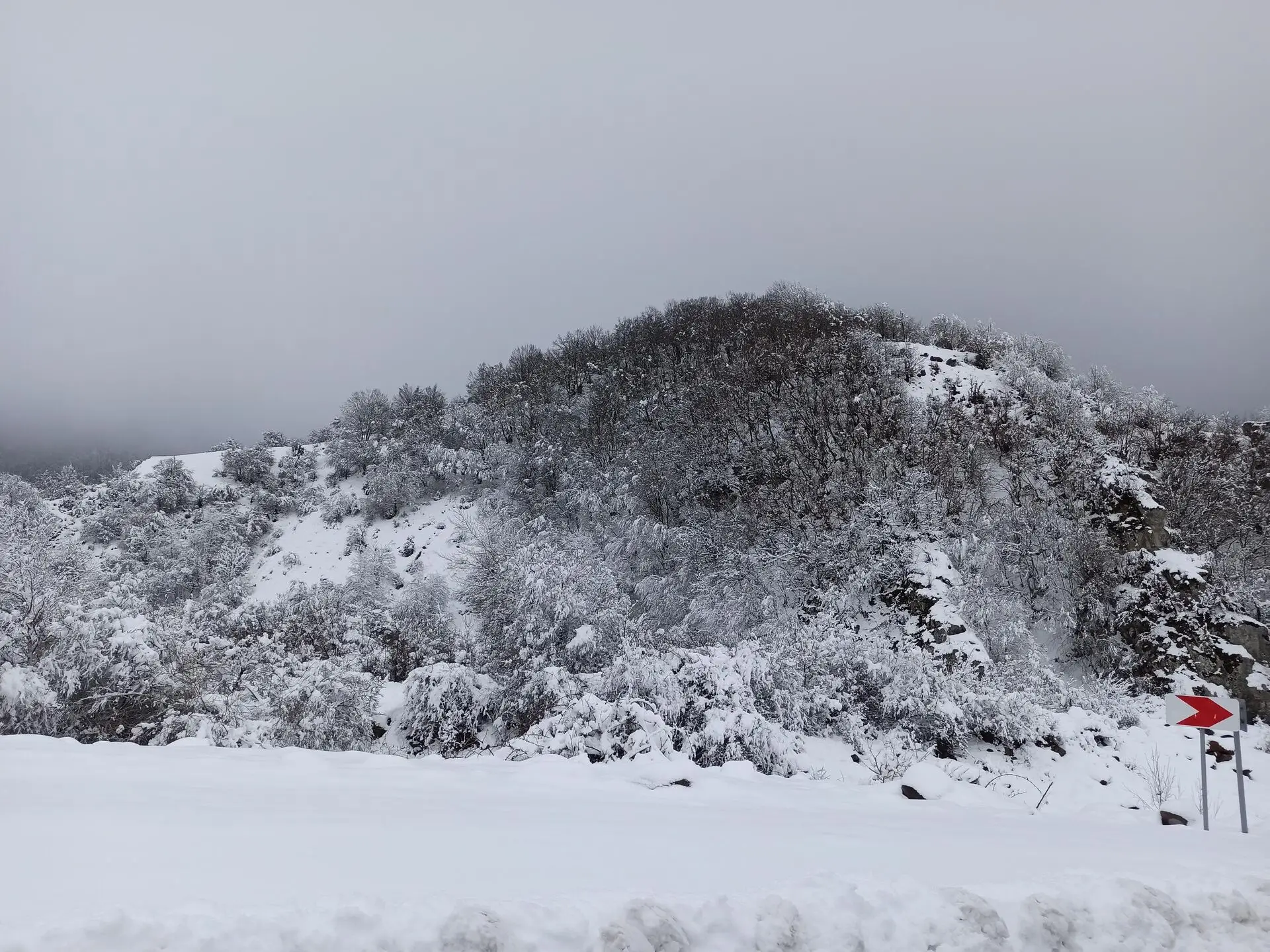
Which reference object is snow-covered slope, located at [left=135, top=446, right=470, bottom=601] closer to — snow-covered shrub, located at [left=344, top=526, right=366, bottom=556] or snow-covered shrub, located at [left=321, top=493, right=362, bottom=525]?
snow-covered shrub, located at [left=344, top=526, right=366, bottom=556]

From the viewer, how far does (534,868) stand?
3377mm

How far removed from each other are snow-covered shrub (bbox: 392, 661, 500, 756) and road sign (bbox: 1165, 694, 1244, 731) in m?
11.6

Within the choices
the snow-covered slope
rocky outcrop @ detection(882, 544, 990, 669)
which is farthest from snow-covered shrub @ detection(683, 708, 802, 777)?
the snow-covered slope

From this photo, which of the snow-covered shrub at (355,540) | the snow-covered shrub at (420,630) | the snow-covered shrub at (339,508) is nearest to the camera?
the snow-covered shrub at (420,630)

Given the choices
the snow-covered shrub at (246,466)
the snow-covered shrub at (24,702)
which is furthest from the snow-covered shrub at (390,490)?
the snow-covered shrub at (24,702)

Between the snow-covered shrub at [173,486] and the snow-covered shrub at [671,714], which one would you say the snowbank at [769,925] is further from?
the snow-covered shrub at [173,486]

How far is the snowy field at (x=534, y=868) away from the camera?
257 centimetres

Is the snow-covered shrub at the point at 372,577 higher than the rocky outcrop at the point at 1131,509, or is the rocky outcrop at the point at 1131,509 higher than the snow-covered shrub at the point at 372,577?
the rocky outcrop at the point at 1131,509

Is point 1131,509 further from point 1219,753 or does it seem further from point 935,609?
point 1219,753

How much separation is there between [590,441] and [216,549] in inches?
715

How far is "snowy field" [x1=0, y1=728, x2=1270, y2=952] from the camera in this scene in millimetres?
2566

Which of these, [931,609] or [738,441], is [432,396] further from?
[931,609]

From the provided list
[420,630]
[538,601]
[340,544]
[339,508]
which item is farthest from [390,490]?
[538,601]

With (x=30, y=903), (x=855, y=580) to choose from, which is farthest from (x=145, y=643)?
(x=855, y=580)
